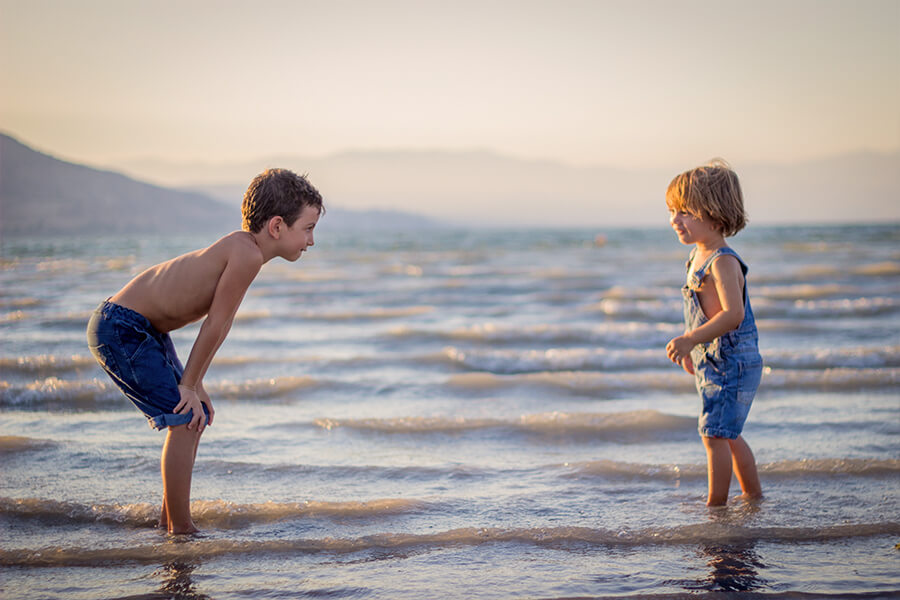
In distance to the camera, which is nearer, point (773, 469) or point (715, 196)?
point (715, 196)

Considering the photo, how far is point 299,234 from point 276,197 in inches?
7.0

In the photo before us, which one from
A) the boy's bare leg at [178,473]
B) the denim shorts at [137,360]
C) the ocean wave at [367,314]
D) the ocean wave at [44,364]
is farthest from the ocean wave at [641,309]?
the denim shorts at [137,360]

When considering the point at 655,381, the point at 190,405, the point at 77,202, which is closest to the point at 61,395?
the point at 190,405

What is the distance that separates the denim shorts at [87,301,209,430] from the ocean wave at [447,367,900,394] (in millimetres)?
3530

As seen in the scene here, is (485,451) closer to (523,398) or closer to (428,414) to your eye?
(428,414)

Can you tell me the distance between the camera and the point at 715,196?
130 inches

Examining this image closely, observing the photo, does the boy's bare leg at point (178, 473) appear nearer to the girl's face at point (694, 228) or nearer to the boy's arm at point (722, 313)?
the boy's arm at point (722, 313)

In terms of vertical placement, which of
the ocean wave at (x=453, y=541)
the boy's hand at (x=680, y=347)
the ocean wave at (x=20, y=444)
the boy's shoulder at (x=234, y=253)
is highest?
the boy's shoulder at (x=234, y=253)

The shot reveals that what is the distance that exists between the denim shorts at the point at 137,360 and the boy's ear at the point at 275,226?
635 millimetres

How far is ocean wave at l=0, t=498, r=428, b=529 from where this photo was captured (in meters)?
3.47

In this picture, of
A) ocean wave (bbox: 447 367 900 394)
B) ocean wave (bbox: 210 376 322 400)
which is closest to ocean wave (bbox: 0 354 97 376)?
ocean wave (bbox: 210 376 322 400)

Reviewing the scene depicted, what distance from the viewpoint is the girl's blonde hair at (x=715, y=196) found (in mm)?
3295

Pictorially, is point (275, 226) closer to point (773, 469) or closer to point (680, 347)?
point (680, 347)

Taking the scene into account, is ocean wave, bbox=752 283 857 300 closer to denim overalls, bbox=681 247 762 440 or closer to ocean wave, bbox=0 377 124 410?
denim overalls, bbox=681 247 762 440
